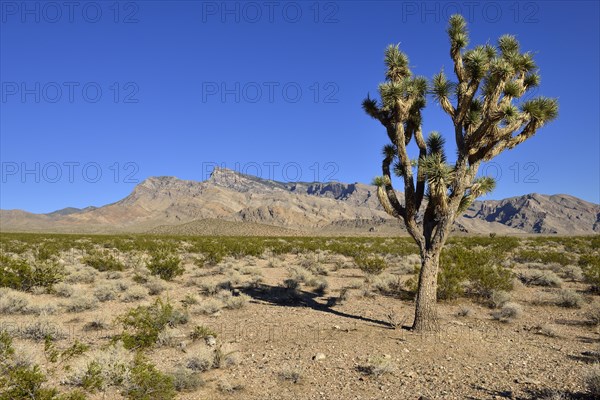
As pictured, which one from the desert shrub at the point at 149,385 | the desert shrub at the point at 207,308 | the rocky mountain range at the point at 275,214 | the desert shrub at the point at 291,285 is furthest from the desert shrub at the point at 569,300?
the rocky mountain range at the point at 275,214

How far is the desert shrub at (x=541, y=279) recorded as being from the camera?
14.5 metres

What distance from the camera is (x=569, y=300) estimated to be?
11.5m

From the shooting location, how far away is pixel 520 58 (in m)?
8.86

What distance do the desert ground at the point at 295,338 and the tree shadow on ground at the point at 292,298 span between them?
67 millimetres

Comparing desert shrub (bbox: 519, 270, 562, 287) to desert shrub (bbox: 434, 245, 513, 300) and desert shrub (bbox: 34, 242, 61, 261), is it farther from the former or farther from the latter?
desert shrub (bbox: 34, 242, 61, 261)

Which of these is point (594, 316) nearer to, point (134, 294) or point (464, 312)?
point (464, 312)

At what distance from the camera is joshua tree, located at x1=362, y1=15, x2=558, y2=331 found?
873cm

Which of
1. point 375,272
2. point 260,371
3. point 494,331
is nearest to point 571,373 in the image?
point 494,331

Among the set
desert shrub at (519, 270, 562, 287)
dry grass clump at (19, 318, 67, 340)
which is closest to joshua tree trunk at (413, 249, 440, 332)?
dry grass clump at (19, 318, 67, 340)

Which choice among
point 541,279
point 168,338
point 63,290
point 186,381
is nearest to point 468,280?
point 541,279

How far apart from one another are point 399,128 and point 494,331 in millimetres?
5352

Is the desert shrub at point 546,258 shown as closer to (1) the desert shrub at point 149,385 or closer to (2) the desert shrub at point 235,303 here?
(2) the desert shrub at point 235,303

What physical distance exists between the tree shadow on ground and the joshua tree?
8.90ft

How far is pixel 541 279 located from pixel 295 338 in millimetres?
11176
